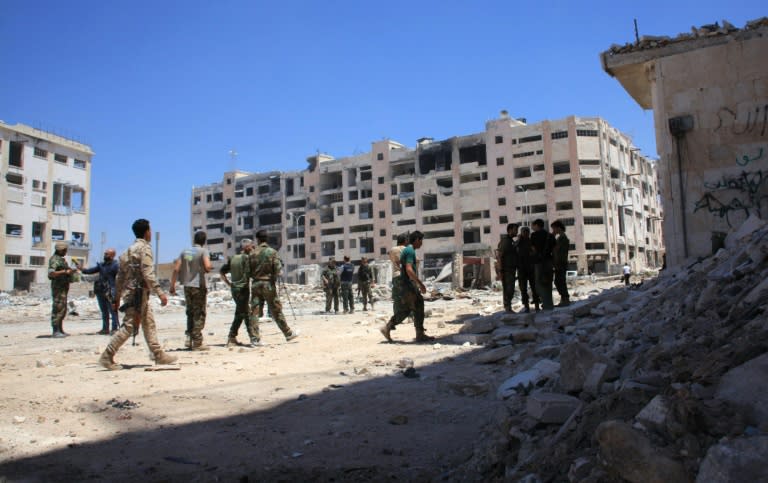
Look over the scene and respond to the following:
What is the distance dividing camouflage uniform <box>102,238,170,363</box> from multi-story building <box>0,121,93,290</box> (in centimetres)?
5317

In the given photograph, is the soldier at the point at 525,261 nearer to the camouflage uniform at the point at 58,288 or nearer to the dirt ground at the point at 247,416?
the dirt ground at the point at 247,416

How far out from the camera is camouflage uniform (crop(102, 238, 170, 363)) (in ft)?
20.0

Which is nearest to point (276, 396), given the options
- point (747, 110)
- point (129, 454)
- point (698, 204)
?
point (129, 454)

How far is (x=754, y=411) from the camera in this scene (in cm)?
205

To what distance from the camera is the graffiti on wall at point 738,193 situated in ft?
28.9

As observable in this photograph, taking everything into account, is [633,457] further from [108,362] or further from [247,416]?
[108,362]

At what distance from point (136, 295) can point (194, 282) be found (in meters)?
1.32

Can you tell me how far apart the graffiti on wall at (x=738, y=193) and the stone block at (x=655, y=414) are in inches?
322

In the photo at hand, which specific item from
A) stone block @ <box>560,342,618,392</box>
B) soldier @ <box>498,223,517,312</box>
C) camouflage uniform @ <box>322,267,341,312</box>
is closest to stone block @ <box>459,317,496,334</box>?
soldier @ <box>498,223,517,312</box>

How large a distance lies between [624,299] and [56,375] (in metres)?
6.95

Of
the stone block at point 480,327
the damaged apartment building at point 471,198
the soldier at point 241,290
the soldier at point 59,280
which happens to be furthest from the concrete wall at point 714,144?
the damaged apartment building at point 471,198

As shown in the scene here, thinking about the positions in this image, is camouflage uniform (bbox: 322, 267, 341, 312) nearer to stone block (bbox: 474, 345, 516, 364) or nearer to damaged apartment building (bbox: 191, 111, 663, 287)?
stone block (bbox: 474, 345, 516, 364)

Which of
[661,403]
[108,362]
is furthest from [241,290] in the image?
[661,403]

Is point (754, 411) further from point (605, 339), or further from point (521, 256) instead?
point (521, 256)
